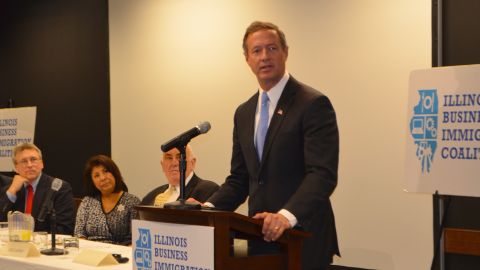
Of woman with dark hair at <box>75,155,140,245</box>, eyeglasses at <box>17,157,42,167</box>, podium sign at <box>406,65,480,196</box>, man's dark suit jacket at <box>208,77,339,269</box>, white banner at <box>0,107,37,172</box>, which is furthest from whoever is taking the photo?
white banner at <box>0,107,37,172</box>

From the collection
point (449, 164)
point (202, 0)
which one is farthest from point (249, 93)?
point (449, 164)

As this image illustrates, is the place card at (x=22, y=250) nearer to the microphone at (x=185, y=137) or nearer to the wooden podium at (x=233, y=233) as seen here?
the wooden podium at (x=233, y=233)

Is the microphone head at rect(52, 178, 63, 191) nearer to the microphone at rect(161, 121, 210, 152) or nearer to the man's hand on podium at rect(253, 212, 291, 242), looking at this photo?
the microphone at rect(161, 121, 210, 152)

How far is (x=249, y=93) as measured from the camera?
226 inches

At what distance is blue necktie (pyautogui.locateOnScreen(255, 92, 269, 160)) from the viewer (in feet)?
8.66

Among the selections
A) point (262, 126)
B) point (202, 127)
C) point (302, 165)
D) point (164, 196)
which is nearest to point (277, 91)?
point (262, 126)

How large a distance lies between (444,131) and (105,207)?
97.6 inches

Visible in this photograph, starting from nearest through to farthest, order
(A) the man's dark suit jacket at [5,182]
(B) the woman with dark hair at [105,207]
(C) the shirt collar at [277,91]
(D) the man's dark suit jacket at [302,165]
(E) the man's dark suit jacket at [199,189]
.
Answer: (D) the man's dark suit jacket at [302,165] → (C) the shirt collar at [277,91] → (E) the man's dark suit jacket at [199,189] → (B) the woman with dark hair at [105,207] → (A) the man's dark suit jacket at [5,182]

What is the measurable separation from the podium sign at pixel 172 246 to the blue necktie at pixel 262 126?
20.3 inches

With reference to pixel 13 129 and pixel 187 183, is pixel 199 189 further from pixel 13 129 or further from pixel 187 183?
pixel 13 129

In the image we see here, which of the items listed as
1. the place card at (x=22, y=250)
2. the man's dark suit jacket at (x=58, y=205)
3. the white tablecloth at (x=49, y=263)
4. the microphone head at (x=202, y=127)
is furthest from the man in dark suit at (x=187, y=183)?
the microphone head at (x=202, y=127)

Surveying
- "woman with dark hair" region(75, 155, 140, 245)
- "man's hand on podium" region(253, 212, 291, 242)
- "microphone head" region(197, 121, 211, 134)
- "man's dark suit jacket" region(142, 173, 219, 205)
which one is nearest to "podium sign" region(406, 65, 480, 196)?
"man's dark suit jacket" region(142, 173, 219, 205)

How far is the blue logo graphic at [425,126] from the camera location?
11.8 ft

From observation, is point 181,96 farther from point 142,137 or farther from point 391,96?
point 391,96
